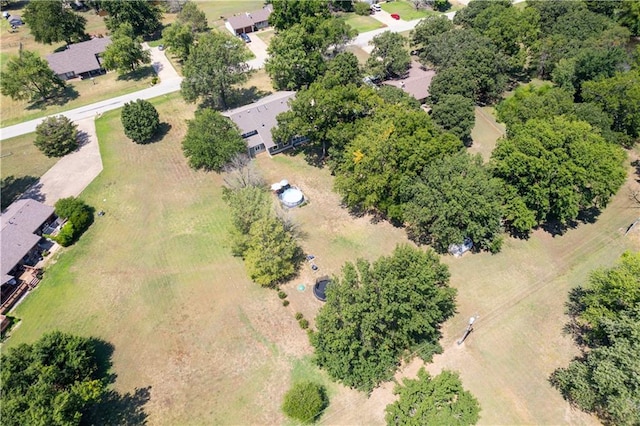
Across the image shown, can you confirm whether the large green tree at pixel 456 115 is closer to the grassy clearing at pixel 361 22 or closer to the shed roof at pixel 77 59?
the grassy clearing at pixel 361 22

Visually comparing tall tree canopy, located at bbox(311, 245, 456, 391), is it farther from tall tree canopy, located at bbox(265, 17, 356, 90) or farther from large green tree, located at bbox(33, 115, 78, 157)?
large green tree, located at bbox(33, 115, 78, 157)

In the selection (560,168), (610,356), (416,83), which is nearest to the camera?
(610,356)

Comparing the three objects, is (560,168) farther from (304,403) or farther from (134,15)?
(134,15)

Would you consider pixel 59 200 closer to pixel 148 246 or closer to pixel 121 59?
pixel 148 246

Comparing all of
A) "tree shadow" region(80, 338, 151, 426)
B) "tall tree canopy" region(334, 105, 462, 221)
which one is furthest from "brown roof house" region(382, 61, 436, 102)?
"tree shadow" region(80, 338, 151, 426)

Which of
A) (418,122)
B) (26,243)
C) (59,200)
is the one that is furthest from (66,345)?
(418,122)

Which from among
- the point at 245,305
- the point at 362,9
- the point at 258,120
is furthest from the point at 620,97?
the point at 362,9
